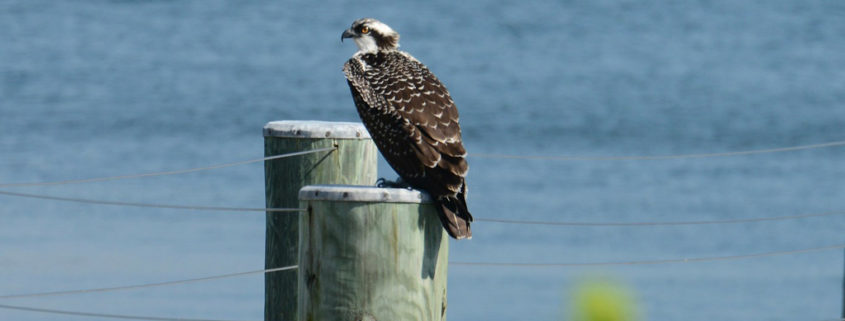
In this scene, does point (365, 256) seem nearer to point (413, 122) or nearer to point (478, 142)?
point (413, 122)

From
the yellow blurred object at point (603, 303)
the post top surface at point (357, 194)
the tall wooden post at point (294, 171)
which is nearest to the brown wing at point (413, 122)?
the tall wooden post at point (294, 171)

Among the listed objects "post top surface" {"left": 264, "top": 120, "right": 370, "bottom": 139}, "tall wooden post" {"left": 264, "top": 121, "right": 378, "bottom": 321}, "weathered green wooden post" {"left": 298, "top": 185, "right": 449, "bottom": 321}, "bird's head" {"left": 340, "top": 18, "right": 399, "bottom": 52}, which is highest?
"bird's head" {"left": 340, "top": 18, "right": 399, "bottom": 52}

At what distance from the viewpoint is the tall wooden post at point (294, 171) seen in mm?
4285

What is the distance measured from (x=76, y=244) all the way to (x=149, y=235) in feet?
2.33

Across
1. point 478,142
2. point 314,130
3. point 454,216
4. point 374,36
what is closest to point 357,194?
point 454,216

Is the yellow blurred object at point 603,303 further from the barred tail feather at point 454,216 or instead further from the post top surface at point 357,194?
the barred tail feather at point 454,216

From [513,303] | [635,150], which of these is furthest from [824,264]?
[635,150]

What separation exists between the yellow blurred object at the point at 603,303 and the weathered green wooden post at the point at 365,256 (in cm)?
211

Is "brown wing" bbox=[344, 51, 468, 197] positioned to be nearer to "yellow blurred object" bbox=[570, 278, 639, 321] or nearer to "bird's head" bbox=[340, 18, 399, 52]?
"bird's head" bbox=[340, 18, 399, 52]

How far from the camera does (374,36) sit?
5125 millimetres

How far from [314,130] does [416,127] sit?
373mm

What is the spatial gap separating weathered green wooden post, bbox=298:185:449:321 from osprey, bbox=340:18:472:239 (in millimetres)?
172

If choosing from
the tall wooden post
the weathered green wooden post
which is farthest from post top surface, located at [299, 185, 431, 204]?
the tall wooden post

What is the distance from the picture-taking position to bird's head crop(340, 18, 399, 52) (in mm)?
5094
